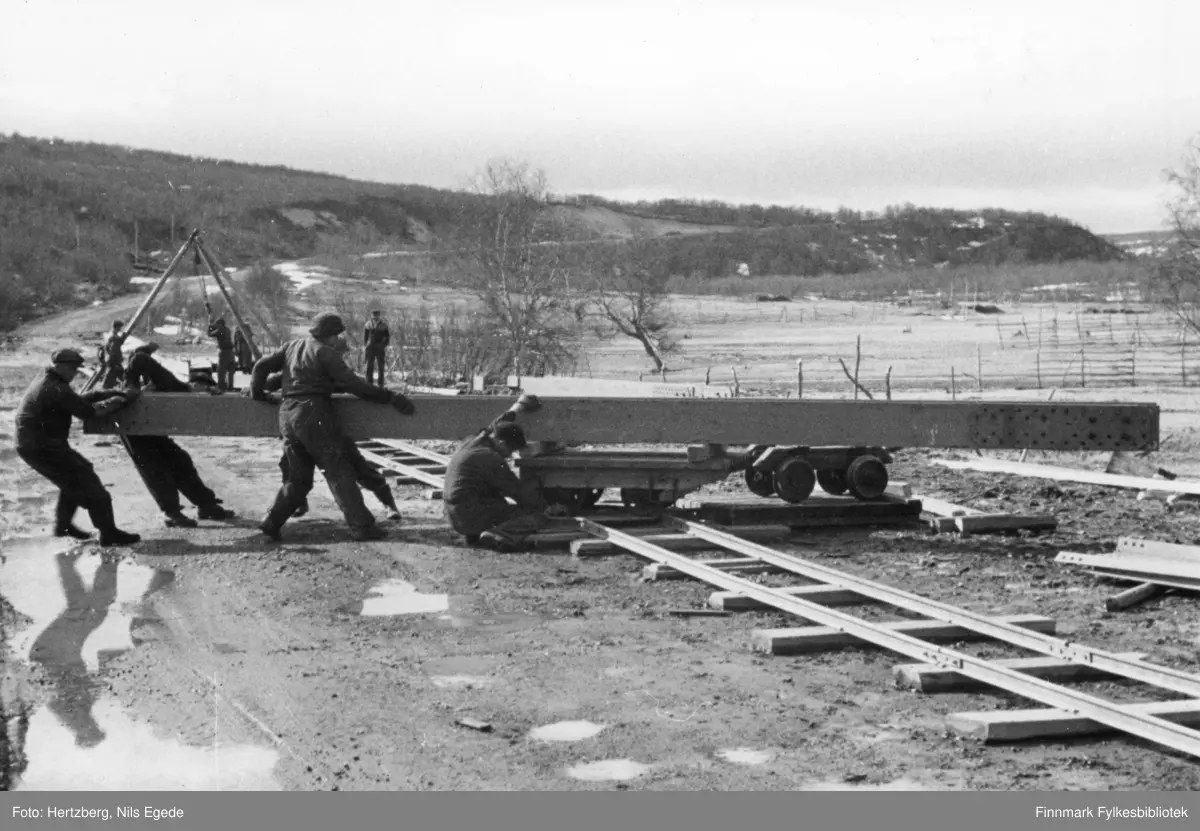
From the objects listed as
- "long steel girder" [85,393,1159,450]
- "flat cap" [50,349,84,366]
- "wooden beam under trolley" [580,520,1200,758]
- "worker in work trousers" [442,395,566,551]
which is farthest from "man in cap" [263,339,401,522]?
"wooden beam under trolley" [580,520,1200,758]

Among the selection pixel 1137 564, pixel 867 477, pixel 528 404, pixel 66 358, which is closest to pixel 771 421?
pixel 867 477

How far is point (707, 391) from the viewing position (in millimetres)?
21141

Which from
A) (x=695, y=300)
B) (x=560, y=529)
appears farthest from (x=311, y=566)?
(x=695, y=300)

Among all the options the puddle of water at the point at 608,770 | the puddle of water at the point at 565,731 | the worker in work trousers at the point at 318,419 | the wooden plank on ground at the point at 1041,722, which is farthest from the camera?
the worker in work trousers at the point at 318,419

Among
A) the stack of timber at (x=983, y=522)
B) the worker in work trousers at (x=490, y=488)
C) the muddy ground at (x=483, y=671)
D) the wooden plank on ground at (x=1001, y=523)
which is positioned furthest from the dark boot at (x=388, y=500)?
the wooden plank on ground at (x=1001, y=523)

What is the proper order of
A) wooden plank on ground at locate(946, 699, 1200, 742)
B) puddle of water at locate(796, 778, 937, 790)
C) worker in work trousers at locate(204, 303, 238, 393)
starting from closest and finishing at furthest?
puddle of water at locate(796, 778, 937, 790) < wooden plank on ground at locate(946, 699, 1200, 742) < worker in work trousers at locate(204, 303, 238, 393)

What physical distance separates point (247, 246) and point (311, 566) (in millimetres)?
80597

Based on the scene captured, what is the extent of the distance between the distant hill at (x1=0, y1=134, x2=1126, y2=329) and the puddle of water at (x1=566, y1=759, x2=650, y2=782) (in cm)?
5898

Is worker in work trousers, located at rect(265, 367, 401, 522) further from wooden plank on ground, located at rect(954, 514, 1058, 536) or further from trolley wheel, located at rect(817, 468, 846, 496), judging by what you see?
wooden plank on ground, located at rect(954, 514, 1058, 536)

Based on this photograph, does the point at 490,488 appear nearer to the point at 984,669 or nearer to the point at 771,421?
the point at 771,421

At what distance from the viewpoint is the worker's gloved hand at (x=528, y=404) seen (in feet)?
38.0

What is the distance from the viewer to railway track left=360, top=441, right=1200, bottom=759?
621 cm

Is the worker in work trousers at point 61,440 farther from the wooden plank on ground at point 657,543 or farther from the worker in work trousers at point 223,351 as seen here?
the worker in work trousers at point 223,351

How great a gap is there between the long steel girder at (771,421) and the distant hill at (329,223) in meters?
52.8
